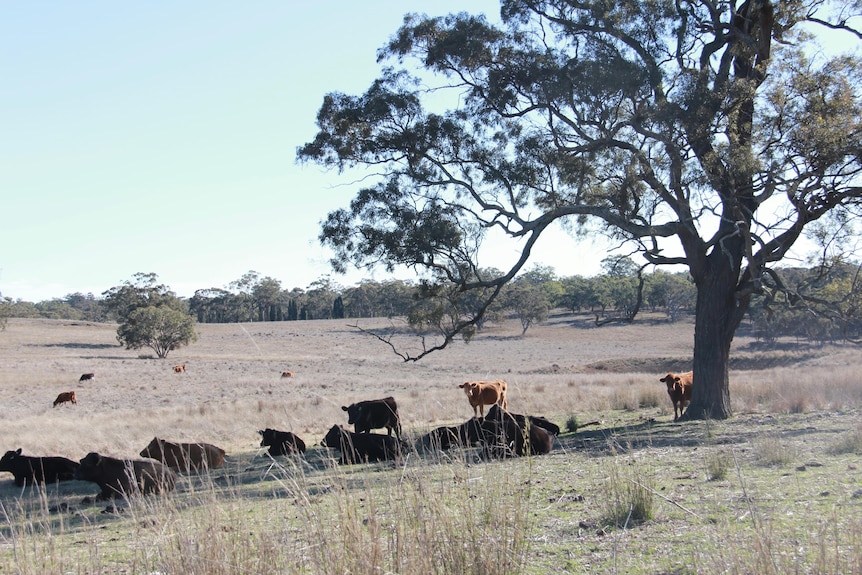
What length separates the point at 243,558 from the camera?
446 cm

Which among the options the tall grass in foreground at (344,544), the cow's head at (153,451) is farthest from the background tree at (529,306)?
the tall grass in foreground at (344,544)

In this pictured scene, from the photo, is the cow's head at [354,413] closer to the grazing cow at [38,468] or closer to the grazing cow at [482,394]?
the grazing cow at [482,394]

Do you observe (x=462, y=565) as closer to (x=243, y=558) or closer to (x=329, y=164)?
(x=243, y=558)

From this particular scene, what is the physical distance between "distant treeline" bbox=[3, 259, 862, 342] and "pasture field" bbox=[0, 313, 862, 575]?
2.45 metres

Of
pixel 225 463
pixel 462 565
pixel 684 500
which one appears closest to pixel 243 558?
pixel 462 565

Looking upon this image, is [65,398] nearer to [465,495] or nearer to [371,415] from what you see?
[371,415]

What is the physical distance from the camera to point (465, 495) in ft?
16.2

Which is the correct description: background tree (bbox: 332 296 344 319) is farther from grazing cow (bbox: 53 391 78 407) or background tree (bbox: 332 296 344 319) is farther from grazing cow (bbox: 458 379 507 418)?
grazing cow (bbox: 458 379 507 418)

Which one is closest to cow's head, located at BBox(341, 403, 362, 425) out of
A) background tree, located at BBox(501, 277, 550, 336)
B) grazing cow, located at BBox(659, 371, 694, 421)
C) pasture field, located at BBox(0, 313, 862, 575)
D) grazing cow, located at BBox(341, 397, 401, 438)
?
grazing cow, located at BBox(341, 397, 401, 438)

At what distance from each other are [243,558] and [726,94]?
1383 centimetres

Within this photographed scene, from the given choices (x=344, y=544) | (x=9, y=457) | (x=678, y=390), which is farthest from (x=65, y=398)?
(x=344, y=544)

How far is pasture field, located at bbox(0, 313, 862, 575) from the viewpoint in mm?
4391

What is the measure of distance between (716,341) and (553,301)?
85980 mm

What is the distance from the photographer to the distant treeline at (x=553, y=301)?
658 inches
